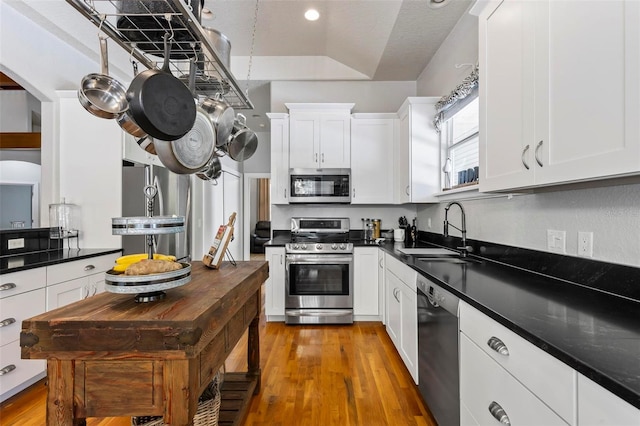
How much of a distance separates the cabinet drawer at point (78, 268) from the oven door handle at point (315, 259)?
1.71 metres

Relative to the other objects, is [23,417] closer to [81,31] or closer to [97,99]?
[97,99]

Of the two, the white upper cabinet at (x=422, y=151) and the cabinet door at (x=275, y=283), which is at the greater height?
the white upper cabinet at (x=422, y=151)

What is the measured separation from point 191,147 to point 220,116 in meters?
0.32

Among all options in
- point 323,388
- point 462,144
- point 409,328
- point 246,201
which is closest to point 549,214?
point 409,328

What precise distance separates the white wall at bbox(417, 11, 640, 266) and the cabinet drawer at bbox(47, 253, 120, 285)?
327 centimetres

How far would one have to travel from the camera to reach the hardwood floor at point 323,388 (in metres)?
1.95

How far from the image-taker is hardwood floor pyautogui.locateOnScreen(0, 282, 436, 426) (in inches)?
76.7

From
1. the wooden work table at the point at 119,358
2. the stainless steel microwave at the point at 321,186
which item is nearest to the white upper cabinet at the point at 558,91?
the wooden work table at the point at 119,358

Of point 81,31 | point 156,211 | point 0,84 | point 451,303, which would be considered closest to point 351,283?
point 451,303

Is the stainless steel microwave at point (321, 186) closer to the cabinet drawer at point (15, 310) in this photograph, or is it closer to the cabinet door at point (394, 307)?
the cabinet door at point (394, 307)

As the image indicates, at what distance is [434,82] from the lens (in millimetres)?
3449

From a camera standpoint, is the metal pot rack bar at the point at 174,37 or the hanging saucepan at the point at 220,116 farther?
the hanging saucepan at the point at 220,116

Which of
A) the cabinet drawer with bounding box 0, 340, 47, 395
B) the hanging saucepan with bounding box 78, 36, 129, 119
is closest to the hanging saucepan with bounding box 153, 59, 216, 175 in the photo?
the hanging saucepan with bounding box 78, 36, 129, 119

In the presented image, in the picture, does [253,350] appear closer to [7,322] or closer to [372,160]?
[7,322]
